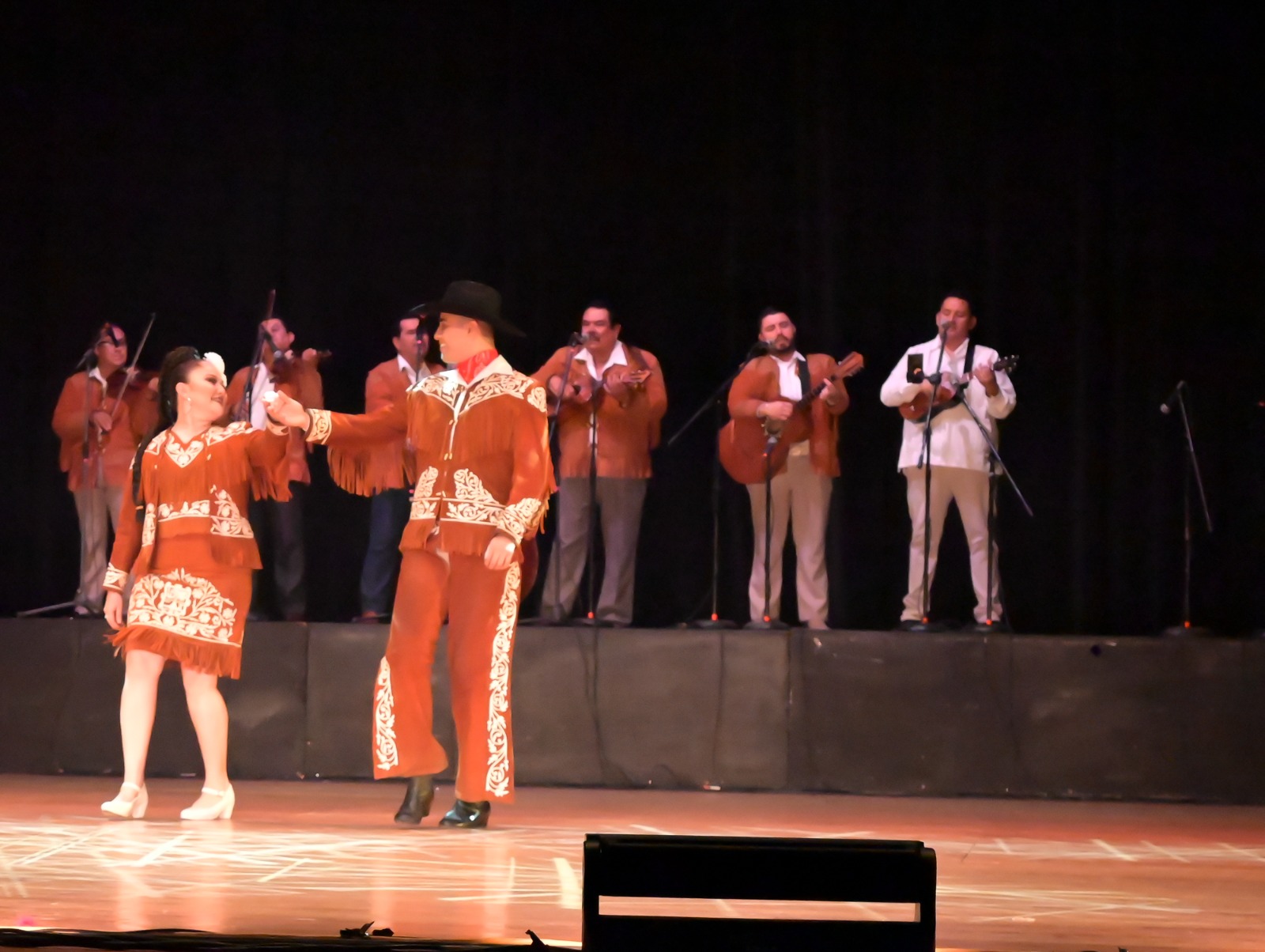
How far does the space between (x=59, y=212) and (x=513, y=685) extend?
3649 mm

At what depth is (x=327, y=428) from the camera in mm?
5293

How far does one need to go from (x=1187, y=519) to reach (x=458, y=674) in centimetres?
330

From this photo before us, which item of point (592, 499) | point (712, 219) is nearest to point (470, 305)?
point (592, 499)

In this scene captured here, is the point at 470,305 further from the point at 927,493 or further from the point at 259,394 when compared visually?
the point at 259,394

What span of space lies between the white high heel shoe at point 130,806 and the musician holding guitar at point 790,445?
2.70 metres

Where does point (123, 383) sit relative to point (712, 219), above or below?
below

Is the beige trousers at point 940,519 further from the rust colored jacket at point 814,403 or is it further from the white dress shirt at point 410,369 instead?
the white dress shirt at point 410,369

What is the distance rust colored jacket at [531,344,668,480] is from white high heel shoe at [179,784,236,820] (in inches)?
97.3

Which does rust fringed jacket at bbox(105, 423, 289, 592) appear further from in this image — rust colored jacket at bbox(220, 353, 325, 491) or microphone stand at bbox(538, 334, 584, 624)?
rust colored jacket at bbox(220, 353, 325, 491)

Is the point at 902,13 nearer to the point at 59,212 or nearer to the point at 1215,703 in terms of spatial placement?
the point at 1215,703

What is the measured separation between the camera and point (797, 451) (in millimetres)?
7543

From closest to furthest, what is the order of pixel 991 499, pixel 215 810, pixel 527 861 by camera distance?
pixel 527 861 → pixel 215 810 → pixel 991 499

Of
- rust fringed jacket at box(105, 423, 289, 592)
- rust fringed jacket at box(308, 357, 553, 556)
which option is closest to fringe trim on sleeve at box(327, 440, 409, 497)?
rust fringed jacket at box(308, 357, 553, 556)

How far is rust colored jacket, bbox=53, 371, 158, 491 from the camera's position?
7.89 metres
